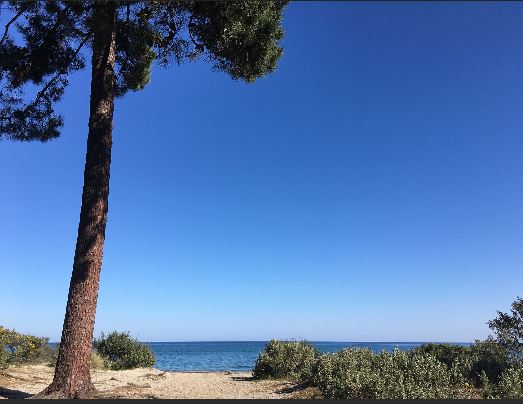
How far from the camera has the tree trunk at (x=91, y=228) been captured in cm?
836

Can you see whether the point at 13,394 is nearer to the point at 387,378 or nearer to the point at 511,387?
the point at 387,378

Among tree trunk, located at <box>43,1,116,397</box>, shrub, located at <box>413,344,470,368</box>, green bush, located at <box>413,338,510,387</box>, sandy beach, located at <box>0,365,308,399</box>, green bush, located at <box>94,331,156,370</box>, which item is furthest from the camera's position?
green bush, located at <box>94,331,156,370</box>

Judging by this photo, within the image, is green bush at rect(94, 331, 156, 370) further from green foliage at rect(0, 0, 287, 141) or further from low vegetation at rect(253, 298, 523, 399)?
green foliage at rect(0, 0, 287, 141)

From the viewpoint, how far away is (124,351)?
20.0 meters

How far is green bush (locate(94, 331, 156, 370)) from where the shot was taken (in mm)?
19547

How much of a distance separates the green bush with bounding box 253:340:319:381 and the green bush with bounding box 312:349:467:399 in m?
3.62

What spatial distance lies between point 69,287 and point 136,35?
19.5ft

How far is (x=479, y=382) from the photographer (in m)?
11.1

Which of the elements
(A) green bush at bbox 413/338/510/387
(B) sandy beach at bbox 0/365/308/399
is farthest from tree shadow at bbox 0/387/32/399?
(A) green bush at bbox 413/338/510/387

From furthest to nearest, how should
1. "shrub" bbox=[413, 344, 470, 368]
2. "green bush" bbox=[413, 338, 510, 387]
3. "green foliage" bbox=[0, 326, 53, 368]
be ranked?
"green foliage" bbox=[0, 326, 53, 368], "shrub" bbox=[413, 344, 470, 368], "green bush" bbox=[413, 338, 510, 387]

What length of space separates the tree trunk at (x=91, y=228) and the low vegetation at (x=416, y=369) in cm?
525

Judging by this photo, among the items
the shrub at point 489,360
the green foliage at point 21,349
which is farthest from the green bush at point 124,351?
the shrub at point 489,360

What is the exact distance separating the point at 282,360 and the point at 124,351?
27.6 ft

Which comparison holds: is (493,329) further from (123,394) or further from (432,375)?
(123,394)
